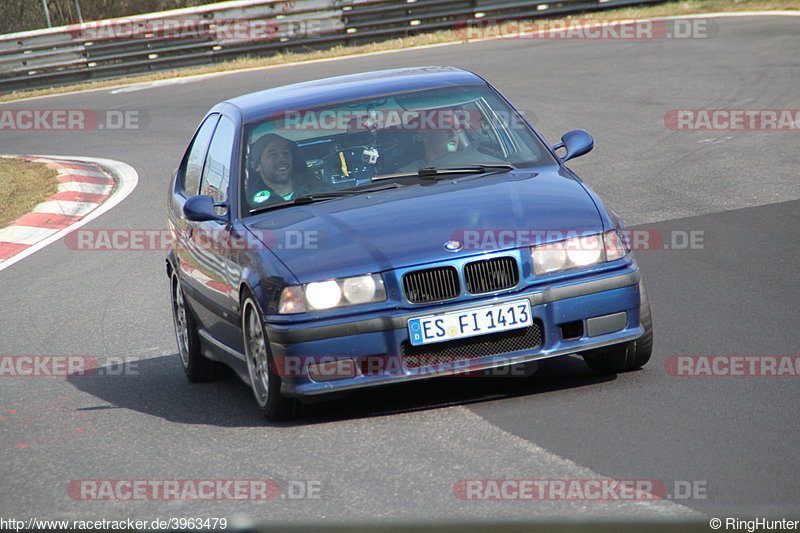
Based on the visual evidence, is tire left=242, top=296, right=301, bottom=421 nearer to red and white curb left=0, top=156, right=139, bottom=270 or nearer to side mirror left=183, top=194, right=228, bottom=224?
side mirror left=183, top=194, right=228, bottom=224

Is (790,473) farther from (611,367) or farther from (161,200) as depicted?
(161,200)

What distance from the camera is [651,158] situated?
42.2ft

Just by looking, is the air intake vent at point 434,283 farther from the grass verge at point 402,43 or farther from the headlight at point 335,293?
the grass verge at point 402,43

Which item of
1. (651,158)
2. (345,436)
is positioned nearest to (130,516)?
(345,436)

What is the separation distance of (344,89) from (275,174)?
32.5 inches

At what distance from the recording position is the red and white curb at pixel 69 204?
42.7ft

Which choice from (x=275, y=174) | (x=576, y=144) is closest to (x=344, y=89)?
(x=275, y=174)

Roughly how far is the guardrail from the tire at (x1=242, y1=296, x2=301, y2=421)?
69.5ft

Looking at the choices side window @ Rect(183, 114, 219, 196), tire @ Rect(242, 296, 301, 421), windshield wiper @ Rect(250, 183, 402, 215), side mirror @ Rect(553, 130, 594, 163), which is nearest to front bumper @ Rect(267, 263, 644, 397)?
tire @ Rect(242, 296, 301, 421)

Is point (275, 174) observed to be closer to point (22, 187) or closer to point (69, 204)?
point (69, 204)

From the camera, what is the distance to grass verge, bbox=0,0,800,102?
25.5 meters

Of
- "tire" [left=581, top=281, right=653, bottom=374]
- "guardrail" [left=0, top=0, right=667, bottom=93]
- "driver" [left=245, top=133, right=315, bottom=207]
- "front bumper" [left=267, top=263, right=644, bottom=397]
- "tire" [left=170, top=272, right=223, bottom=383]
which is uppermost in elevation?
"driver" [left=245, top=133, right=315, bottom=207]

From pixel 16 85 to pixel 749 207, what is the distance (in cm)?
2141

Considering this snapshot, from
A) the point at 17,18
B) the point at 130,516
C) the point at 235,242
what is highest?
the point at 235,242
